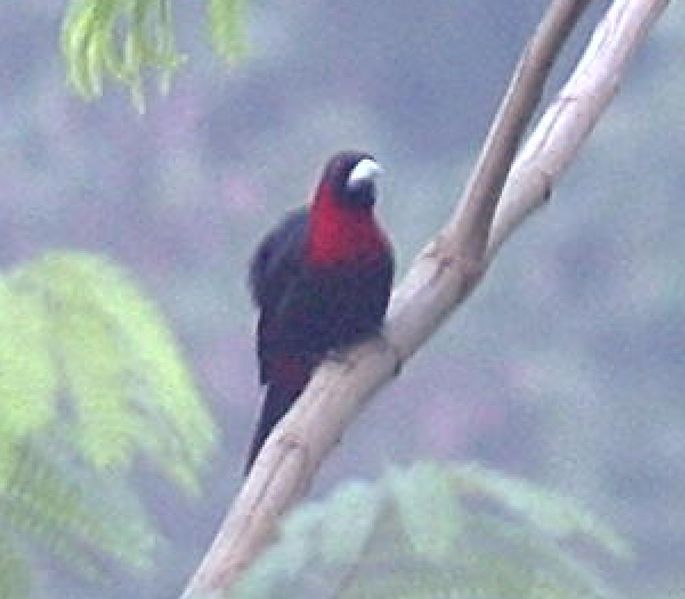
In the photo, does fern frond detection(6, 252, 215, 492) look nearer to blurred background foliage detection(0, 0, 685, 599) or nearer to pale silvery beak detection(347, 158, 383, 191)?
pale silvery beak detection(347, 158, 383, 191)

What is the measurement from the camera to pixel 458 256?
5.48 ft

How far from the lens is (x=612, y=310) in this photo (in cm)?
761

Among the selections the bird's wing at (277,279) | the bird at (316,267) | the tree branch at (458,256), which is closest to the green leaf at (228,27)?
the tree branch at (458,256)

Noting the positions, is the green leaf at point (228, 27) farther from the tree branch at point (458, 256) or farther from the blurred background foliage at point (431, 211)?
the blurred background foliage at point (431, 211)

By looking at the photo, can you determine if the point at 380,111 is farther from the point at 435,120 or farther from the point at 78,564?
the point at 78,564

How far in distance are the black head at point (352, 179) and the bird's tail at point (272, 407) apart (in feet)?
0.99

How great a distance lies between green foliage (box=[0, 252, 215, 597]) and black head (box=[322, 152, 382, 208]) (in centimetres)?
200

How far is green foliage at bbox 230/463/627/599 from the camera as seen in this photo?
42.1 inches

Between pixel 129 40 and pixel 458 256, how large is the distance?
10.3 inches

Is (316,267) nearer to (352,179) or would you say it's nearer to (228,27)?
(352,179)

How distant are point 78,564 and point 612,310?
651 cm

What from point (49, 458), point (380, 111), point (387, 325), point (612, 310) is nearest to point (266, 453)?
point (387, 325)

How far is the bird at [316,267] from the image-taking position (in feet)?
10.4

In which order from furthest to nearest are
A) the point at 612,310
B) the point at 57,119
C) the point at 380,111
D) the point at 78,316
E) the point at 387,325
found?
1. the point at 612,310
2. the point at 380,111
3. the point at 57,119
4. the point at 387,325
5. the point at 78,316
